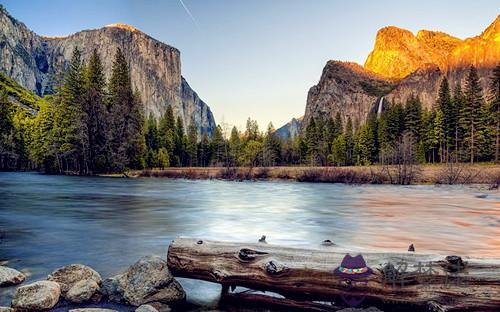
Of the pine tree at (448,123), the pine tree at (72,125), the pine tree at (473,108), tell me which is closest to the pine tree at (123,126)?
the pine tree at (72,125)

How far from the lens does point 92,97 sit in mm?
65688

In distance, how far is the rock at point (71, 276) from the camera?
6.31 metres

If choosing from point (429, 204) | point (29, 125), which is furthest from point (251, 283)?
point (29, 125)

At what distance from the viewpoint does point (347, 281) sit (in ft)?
16.3

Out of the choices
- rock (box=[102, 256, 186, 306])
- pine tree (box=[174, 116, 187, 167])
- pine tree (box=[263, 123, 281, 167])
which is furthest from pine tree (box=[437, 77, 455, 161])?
rock (box=[102, 256, 186, 306])

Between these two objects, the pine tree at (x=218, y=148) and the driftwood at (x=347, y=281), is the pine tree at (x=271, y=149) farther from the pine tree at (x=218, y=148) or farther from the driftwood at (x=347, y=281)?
the driftwood at (x=347, y=281)

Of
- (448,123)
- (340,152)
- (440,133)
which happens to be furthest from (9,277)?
(340,152)

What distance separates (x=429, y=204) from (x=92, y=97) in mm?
57552

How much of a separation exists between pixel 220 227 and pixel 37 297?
10760 millimetres

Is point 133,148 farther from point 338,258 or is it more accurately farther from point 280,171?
point 338,258

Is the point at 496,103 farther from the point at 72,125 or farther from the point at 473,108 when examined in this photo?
A: the point at 72,125

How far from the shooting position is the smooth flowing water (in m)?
9.85

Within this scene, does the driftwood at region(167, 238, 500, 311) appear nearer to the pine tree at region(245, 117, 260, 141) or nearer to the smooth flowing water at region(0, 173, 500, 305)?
the smooth flowing water at region(0, 173, 500, 305)

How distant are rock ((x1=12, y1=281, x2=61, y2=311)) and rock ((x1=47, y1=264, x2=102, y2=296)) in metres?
0.41
